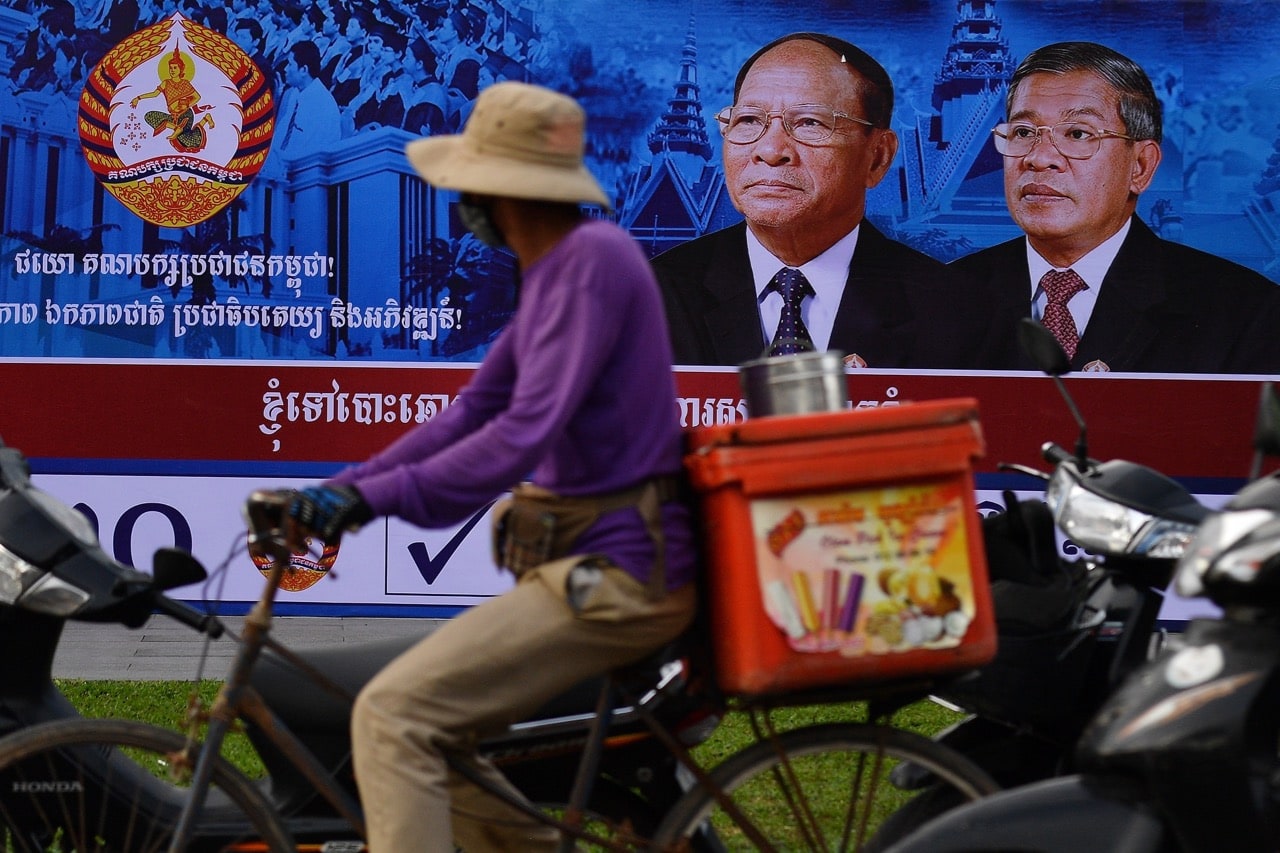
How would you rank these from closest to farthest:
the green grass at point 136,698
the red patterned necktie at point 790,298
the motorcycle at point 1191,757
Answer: the motorcycle at point 1191,757 < the green grass at point 136,698 < the red patterned necktie at point 790,298

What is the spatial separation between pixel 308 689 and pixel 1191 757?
173 centimetres

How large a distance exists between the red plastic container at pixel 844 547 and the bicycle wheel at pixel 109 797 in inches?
38.2

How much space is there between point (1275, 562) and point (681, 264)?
14.7ft

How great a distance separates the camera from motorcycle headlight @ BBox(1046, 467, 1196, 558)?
143 inches

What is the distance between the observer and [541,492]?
3062mm

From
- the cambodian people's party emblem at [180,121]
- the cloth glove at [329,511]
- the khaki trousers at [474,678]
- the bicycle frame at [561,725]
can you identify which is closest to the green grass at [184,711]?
the cambodian people's party emblem at [180,121]

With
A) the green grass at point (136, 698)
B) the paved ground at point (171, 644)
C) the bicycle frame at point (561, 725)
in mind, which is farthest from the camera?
the paved ground at point (171, 644)

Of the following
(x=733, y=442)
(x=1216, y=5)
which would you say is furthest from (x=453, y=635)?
(x=1216, y=5)

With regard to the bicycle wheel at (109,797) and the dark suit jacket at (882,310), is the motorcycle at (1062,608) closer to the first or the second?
the bicycle wheel at (109,797)

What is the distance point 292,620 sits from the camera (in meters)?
7.10

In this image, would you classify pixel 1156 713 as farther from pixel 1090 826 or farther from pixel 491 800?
pixel 491 800

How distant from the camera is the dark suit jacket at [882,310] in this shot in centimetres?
689

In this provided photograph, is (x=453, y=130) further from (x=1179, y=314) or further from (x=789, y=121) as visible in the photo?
(x=1179, y=314)

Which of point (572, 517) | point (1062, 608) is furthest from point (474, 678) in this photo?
point (1062, 608)
